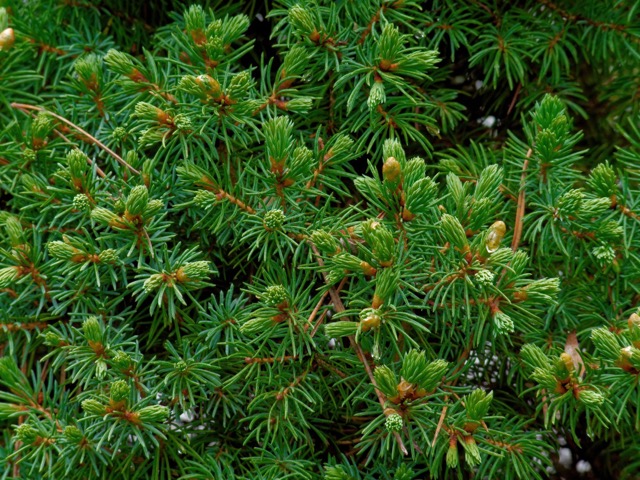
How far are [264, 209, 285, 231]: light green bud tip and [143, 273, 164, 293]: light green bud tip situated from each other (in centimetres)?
15

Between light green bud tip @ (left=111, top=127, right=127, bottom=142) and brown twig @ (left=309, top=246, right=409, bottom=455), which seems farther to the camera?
light green bud tip @ (left=111, top=127, right=127, bottom=142)

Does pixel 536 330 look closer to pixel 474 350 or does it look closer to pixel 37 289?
pixel 474 350

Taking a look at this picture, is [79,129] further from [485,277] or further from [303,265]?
[485,277]

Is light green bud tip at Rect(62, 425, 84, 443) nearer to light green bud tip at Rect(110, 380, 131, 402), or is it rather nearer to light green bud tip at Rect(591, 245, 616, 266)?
light green bud tip at Rect(110, 380, 131, 402)

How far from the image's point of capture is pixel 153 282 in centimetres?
94

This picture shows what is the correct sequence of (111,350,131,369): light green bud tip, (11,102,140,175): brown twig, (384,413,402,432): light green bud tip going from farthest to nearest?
(11,102,140,175): brown twig
(111,350,131,369): light green bud tip
(384,413,402,432): light green bud tip

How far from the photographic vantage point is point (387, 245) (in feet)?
2.82

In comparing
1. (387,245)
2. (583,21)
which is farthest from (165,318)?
(583,21)

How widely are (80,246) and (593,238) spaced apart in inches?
27.4

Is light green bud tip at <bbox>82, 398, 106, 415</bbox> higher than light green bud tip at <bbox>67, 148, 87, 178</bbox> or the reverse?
the reverse

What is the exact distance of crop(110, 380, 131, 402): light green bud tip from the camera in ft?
2.95

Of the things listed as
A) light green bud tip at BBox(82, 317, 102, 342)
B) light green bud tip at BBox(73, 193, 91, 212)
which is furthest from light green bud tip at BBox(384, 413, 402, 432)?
light green bud tip at BBox(73, 193, 91, 212)

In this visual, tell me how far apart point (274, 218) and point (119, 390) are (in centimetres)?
29

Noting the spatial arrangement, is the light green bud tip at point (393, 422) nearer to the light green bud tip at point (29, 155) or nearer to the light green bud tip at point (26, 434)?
the light green bud tip at point (26, 434)
